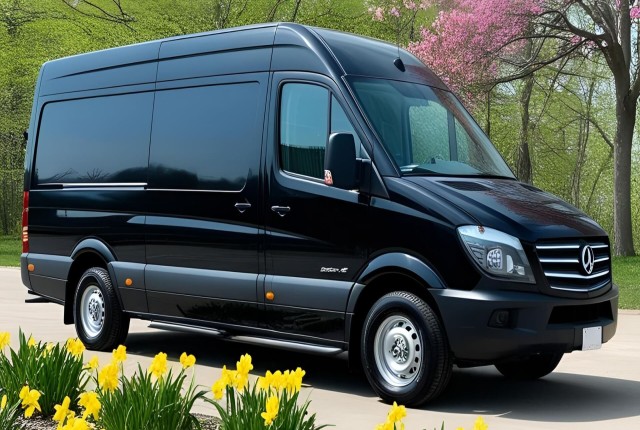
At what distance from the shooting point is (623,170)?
28.8 meters

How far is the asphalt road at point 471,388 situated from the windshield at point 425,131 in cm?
176

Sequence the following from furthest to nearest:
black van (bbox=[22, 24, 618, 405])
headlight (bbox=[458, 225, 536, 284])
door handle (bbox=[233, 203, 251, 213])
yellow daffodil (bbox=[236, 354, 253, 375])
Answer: door handle (bbox=[233, 203, 251, 213]) < black van (bbox=[22, 24, 618, 405]) < headlight (bbox=[458, 225, 536, 284]) < yellow daffodil (bbox=[236, 354, 253, 375])

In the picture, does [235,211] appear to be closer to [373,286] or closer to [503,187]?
[373,286]

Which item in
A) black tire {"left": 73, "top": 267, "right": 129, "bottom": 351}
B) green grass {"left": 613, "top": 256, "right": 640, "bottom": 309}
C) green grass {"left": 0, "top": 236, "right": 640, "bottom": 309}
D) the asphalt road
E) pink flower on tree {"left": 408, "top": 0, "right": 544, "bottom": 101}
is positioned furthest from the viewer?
pink flower on tree {"left": 408, "top": 0, "right": 544, "bottom": 101}

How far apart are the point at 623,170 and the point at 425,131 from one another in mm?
20628

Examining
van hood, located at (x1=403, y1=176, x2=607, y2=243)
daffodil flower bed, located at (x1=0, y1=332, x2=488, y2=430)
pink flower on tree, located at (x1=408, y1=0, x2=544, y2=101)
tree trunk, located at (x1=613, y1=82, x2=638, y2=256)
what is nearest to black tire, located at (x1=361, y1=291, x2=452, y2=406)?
van hood, located at (x1=403, y1=176, x2=607, y2=243)

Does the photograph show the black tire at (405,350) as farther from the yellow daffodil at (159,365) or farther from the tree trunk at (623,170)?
the tree trunk at (623,170)

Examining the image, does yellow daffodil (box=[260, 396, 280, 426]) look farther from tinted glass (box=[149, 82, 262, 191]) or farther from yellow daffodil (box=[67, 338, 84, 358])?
tinted glass (box=[149, 82, 262, 191])

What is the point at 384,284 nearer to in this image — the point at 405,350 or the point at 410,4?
the point at 405,350

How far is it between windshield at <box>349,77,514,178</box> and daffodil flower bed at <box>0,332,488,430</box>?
3.08m

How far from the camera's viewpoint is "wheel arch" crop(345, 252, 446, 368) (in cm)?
828

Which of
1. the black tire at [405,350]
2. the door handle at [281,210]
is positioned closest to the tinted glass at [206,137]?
the door handle at [281,210]

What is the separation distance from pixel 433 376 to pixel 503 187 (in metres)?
1.71

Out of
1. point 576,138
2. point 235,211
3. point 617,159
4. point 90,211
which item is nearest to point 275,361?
point 235,211
